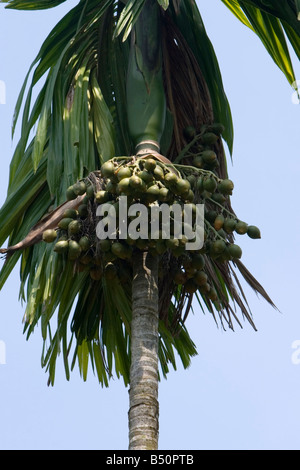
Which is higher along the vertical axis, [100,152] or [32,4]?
[32,4]

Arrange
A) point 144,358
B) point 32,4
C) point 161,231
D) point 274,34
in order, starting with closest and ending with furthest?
1. point 144,358
2. point 161,231
3. point 274,34
4. point 32,4

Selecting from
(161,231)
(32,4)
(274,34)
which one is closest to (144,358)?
(161,231)

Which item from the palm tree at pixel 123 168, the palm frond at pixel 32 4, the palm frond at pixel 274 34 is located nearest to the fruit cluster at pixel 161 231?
the palm tree at pixel 123 168

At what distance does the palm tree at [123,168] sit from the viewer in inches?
247

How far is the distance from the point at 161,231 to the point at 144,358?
731mm

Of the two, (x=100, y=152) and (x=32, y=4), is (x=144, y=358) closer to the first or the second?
(x=100, y=152)

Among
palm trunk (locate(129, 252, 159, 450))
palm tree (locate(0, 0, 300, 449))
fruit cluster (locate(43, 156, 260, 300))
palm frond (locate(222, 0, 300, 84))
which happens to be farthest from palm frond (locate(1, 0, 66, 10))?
palm trunk (locate(129, 252, 159, 450))

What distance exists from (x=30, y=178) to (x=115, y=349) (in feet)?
4.47

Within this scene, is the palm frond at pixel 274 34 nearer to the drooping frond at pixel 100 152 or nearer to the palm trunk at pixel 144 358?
the drooping frond at pixel 100 152

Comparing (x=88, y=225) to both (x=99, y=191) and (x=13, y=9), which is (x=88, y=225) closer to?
(x=99, y=191)

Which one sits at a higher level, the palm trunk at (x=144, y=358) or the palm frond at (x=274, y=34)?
the palm frond at (x=274, y=34)

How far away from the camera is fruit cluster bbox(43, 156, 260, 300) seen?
607cm

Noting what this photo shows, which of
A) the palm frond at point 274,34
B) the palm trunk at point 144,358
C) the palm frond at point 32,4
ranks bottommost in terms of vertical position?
the palm trunk at point 144,358

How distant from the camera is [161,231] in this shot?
6035 millimetres
